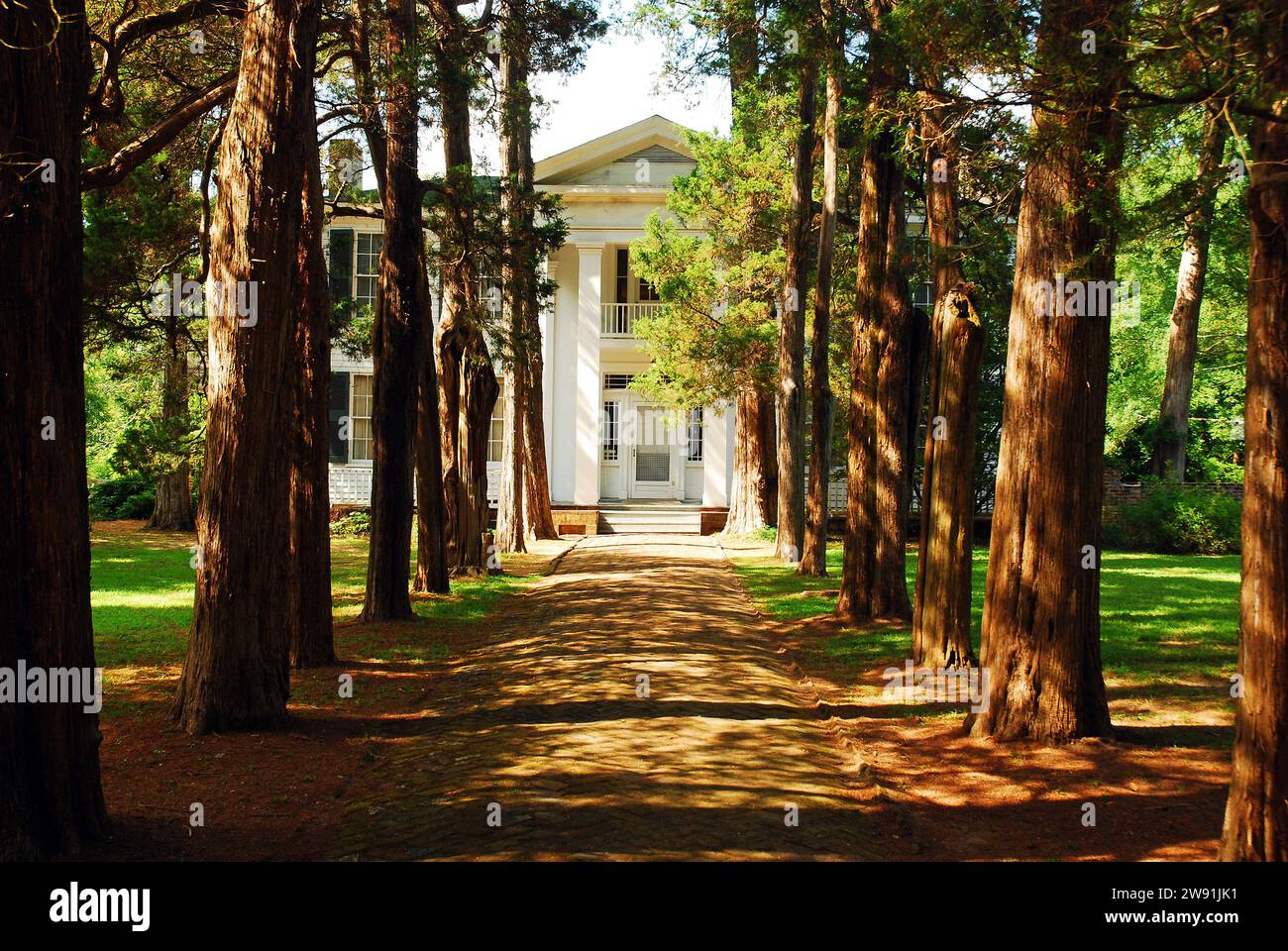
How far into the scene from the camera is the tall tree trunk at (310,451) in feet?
35.2

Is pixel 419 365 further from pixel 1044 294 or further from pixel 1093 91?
pixel 1093 91

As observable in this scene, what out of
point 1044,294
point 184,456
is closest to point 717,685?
point 1044,294

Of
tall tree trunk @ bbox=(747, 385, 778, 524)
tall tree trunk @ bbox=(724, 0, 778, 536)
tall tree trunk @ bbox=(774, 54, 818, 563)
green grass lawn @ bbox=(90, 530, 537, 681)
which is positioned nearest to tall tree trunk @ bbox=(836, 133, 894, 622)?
green grass lawn @ bbox=(90, 530, 537, 681)

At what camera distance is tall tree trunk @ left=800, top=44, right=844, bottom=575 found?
59.8 ft

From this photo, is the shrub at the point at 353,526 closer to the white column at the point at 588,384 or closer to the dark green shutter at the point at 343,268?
the white column at the point at 588,384

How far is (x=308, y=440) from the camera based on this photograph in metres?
10.9

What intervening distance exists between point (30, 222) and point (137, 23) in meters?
6.05

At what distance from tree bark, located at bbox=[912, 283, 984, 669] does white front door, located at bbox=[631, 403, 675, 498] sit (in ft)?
73.0

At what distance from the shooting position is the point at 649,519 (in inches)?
1206

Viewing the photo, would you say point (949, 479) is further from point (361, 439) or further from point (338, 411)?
point (338, 411)

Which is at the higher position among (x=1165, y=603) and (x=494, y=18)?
(x=494, y=18)

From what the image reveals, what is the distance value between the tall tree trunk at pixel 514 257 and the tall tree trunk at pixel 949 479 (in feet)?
26.3

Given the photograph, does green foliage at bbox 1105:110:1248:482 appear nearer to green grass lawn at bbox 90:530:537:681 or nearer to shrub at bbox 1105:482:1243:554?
shrub at bbox 1105:482:1243:554

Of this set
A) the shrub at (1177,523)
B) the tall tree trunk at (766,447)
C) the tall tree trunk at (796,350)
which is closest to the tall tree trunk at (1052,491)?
the tall tree trunk at (796,350)
